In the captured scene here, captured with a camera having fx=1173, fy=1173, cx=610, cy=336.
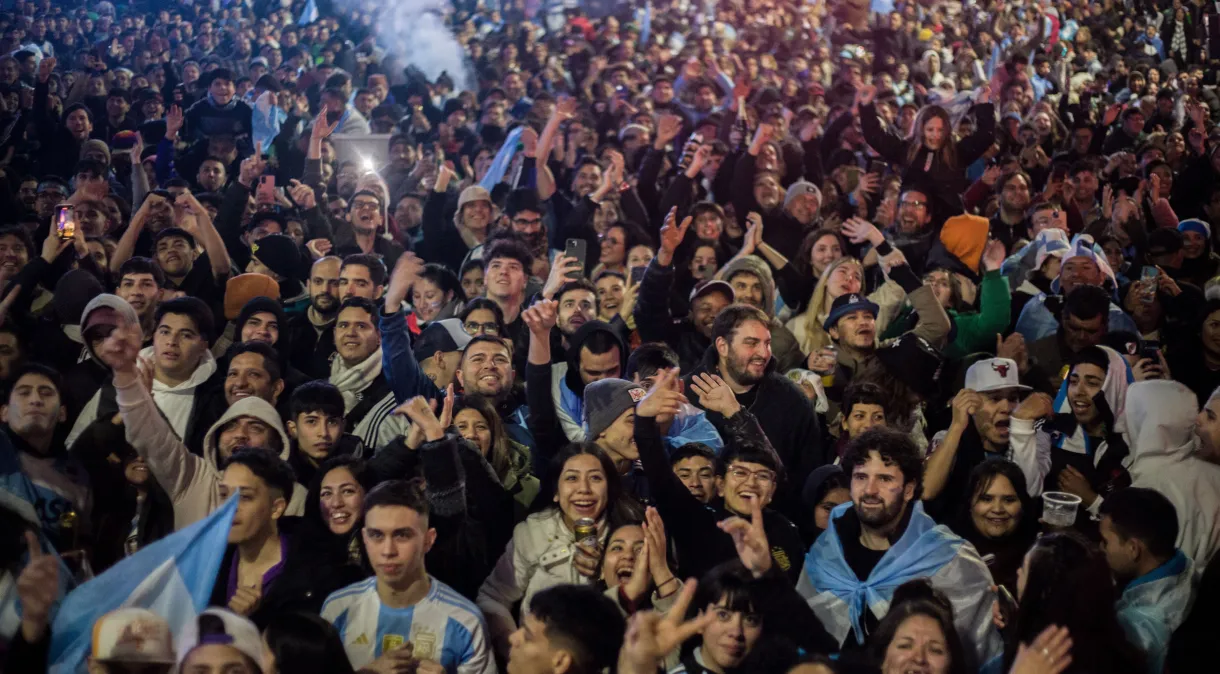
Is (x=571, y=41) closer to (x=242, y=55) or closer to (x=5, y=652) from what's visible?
(x=242, y=55)

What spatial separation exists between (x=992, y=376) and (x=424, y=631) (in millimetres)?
2850

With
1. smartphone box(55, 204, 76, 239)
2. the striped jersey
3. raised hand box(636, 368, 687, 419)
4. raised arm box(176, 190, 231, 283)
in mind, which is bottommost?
the striped jersey

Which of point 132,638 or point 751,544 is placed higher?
point 132,638

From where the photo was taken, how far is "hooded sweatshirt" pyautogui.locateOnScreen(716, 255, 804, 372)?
5.96 meters

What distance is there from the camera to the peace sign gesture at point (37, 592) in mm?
3492

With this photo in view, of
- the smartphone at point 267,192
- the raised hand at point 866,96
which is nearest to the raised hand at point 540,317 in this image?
the smartphone at point 267,192

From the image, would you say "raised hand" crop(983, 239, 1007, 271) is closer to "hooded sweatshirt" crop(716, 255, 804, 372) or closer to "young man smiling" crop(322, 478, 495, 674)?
"hooded sweatshirt" crop(716, 255, 804, 372)

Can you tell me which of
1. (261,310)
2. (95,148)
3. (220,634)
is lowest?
(220,634)

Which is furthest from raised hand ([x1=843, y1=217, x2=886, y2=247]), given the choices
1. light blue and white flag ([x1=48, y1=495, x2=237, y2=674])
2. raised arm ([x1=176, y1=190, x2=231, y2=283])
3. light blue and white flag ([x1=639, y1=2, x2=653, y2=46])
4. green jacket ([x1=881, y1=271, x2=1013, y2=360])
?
light blue and white flag ([x1=639, y1=2, x2=653, y2=46])

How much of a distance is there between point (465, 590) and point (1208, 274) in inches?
239

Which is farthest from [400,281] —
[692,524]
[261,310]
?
[692,524]

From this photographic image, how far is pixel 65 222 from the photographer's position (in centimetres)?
646

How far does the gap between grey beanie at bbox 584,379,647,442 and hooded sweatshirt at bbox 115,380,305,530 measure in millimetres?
1184

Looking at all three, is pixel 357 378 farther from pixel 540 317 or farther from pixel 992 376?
pixel 992 376
